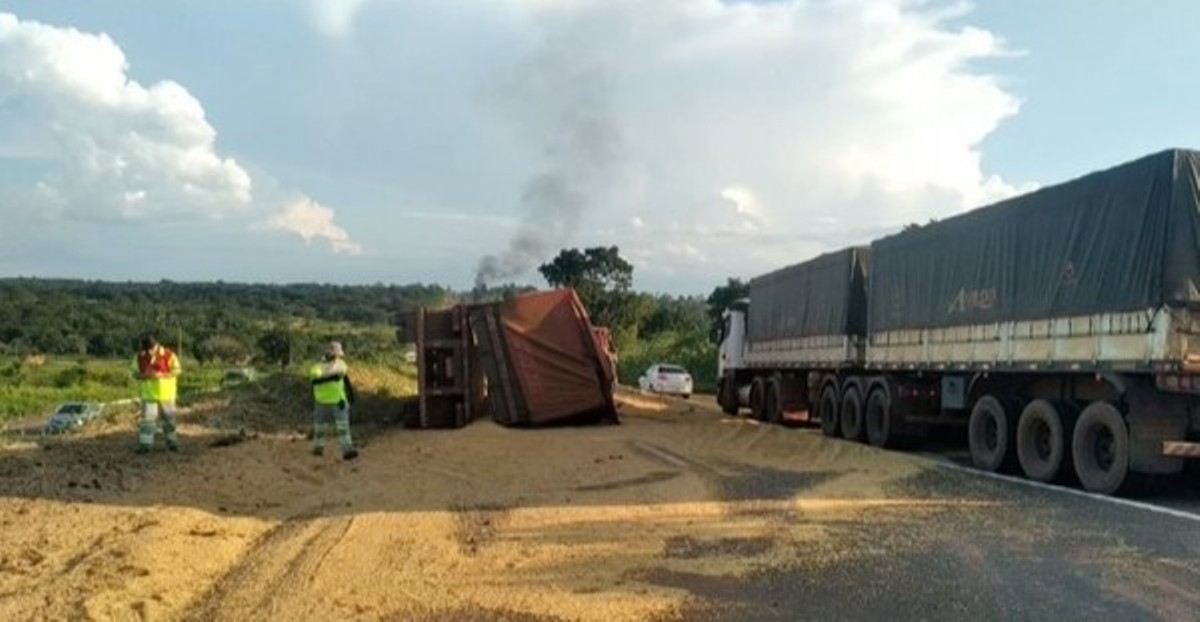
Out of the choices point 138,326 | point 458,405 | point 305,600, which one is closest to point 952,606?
point 305,600

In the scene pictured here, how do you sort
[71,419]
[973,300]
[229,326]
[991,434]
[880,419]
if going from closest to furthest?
[991,434]
[973,300]
[880,419]
[71,419]
[229,326]

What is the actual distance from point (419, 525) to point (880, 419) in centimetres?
1105

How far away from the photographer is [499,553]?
859cm

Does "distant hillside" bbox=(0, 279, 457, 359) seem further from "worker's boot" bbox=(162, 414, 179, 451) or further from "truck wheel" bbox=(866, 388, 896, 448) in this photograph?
"worker's boot" bbox=(162, 414, 179, 451)

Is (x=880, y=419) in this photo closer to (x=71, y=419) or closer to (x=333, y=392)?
(x=333, y=392)

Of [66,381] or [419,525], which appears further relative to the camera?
[66,381]

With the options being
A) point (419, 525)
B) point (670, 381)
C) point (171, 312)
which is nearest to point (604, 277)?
point (670, 381)

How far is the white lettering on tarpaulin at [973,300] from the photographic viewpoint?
14.8 metres

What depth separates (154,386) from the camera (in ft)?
47.6

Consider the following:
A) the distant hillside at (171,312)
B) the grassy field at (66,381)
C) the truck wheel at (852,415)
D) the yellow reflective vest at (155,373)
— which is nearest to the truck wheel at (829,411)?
the truck wheel at (852,415)

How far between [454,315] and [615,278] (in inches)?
2173

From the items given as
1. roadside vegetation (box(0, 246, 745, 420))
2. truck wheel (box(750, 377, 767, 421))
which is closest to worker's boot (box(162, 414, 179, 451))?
truck wheel (box(750, 377, 767, 421))

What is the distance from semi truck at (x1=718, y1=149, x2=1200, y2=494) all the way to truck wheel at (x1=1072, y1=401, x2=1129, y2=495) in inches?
0.7

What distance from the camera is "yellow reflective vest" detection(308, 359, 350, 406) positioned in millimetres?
14875
